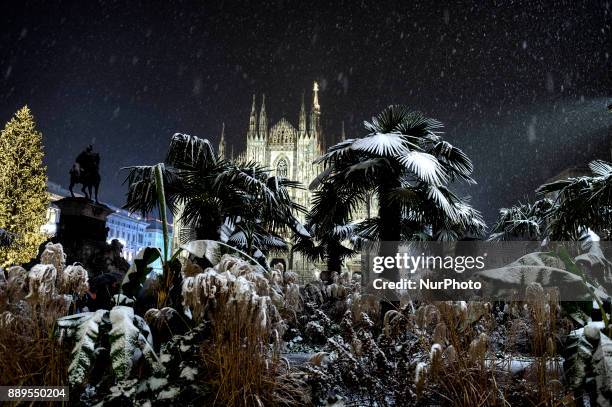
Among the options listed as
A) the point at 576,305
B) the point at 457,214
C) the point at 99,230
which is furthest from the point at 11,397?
the point at 99,230

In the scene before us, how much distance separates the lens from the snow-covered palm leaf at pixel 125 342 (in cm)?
196

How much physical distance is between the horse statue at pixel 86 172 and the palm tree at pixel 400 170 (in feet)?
30.9

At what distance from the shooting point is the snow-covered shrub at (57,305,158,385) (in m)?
1.95

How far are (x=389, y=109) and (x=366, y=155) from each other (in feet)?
3.02

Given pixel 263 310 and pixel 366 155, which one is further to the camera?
pixel 366 155

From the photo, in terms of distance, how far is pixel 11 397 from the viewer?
2.10m

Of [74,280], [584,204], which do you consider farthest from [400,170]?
[74,280]

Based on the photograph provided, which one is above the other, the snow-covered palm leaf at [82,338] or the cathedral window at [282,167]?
the cathedral window at [282,167]

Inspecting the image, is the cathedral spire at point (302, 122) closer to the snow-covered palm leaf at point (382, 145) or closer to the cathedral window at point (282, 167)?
the cathedral window at point (282, 167)

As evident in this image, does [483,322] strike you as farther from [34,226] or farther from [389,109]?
[34,226]

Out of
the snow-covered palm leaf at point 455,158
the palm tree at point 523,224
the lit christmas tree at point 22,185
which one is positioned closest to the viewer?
the snow-covered palm leaf at point 455,158

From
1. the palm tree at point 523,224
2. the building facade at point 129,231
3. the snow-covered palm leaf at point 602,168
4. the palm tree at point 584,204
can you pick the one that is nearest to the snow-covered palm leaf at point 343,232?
the palm tree at point 523,224

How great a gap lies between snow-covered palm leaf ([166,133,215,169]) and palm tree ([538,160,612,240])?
15.9 feet

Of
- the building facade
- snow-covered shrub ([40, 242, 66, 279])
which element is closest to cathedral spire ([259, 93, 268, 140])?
the building facade
